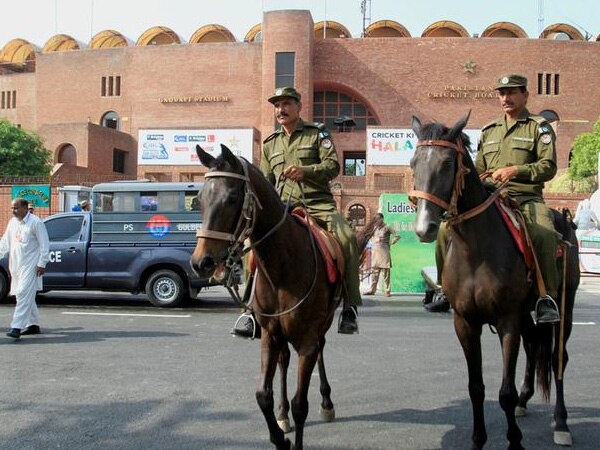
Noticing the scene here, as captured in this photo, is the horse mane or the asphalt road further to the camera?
the asphalt road

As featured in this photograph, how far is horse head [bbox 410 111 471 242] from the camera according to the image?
364 centimetres

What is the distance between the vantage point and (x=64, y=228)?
13281mm

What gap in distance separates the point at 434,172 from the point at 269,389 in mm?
1810

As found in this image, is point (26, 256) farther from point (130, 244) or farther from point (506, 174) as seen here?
point (506, 174)

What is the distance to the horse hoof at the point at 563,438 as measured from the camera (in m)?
4.59

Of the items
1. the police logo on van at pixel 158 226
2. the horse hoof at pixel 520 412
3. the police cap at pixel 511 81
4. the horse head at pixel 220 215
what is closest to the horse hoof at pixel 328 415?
the horse hoof at pixel 520 412

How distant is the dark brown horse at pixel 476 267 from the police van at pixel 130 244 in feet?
28.6

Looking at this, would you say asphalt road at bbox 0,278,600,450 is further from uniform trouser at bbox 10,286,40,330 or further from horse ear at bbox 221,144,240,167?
horse ear at bbox 221,144,240,167

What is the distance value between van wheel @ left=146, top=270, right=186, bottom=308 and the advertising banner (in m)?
19.1

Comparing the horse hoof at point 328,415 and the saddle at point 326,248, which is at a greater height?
the saddle at point 326,248

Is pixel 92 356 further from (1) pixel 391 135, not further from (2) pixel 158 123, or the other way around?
(2) pixel 158 123

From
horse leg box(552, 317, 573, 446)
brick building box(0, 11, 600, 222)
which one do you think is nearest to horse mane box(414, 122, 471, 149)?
horse leg box(552, 317, 573, 446)

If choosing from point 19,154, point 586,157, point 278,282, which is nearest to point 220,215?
point 278,282

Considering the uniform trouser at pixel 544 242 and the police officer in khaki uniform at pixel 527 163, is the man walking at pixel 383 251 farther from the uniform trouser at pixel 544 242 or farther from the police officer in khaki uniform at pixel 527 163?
the uniform trouser at pixel 544 242
